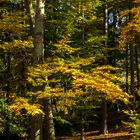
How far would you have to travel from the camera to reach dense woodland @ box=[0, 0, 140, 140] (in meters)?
10.3

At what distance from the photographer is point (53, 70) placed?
10203mm

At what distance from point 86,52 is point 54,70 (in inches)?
384

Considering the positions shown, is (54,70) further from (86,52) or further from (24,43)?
(86,52)

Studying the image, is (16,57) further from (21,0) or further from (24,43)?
(21,0)

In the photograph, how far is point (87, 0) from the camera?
20922 millimetres

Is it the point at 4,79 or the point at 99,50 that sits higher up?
the point at 99,50

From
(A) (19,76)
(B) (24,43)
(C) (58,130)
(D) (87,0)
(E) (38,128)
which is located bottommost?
(C) (58,130)

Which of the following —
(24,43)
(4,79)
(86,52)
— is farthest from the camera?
(86,52)

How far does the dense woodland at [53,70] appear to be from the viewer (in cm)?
1028

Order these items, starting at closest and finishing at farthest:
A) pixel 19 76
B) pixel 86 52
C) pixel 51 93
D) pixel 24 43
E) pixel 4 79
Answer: pixel 51 93
pixel 24 43
pixel 19 76
pixel 4 79
pixel 86 52

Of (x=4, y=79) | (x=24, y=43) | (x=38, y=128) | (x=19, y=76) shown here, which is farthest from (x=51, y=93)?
(x=4, y=79)

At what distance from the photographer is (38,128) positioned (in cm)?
1109

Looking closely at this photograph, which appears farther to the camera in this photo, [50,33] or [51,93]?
[50,33]

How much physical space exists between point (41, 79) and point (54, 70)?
497 mm
